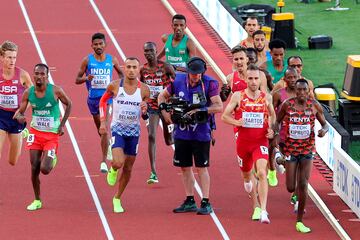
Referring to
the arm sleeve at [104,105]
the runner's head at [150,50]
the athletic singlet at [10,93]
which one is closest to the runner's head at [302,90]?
the arm sleeve at [104,105]

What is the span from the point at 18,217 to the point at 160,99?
240 cm

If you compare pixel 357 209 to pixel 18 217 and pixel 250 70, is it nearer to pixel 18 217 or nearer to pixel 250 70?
pixel 250 70

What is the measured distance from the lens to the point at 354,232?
1761cm

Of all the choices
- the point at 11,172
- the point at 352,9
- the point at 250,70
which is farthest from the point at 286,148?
the point at 352,9

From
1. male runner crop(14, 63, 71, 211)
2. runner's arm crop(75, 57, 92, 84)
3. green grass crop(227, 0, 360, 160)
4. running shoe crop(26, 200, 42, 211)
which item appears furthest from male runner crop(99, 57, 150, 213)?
green grass crop(227, 0, 360, 160)

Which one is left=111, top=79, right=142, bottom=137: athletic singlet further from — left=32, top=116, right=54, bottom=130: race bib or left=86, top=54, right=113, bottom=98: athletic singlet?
left=86, top=54, right=113, bottom=98: athletic singlet

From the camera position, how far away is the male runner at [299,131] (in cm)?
1750

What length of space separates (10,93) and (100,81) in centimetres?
194

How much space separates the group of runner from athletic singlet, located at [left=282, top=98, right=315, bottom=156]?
0.04 feet

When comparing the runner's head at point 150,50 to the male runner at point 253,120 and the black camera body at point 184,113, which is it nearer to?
the black camera body at point 184,113

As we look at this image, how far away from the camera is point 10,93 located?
19109 millimetres

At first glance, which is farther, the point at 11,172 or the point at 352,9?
the point at 352,9

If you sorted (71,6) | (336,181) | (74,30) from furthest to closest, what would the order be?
(71,6)
(74,30)
(336,181)

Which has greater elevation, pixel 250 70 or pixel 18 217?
pixel 250 70
